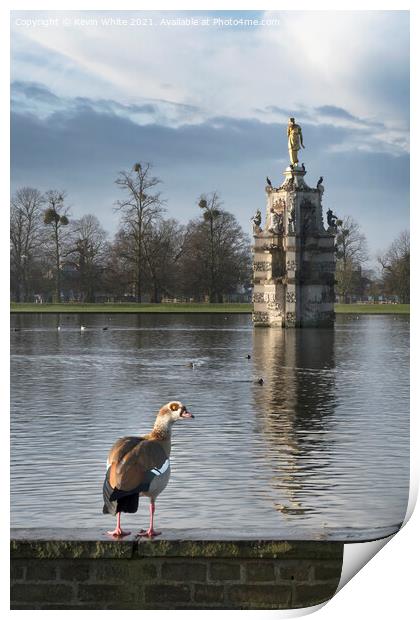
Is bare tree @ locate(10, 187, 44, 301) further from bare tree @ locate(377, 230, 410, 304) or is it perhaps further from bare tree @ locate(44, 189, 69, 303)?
bare tree @ locate(377, 230, 410, 304)

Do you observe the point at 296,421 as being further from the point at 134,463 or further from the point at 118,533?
the point at 118,533

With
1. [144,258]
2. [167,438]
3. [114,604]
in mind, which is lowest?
[114,604]

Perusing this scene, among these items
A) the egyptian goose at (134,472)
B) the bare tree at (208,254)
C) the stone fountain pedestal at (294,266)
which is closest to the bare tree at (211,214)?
the bare tree at (208,254)

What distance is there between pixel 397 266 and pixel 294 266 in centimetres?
3068

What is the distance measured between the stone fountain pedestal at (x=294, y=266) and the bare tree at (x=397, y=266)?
790 inches

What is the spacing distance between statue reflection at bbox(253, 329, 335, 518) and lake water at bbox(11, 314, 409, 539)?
0.11 feet

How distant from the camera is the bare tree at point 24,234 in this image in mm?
15570

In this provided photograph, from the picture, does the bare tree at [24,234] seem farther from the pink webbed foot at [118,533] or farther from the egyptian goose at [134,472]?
the pink webbed foot at [118,533]

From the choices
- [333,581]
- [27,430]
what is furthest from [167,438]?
[27,430]

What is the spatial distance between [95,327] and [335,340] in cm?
932

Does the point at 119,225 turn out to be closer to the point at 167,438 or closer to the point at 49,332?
the point at 167,438

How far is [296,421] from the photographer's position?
18.6 meters

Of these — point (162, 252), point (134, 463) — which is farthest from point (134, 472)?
point (162, 252)

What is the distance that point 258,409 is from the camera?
20438 millimetres
